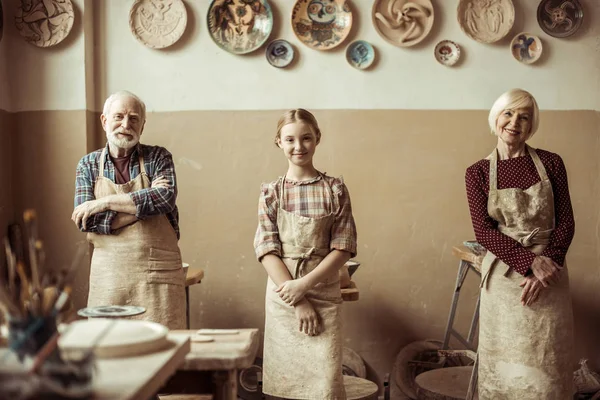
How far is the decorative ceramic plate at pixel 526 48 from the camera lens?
4.58 meters

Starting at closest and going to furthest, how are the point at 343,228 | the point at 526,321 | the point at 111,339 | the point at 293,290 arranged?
the point at 111,339 < the point at 293,290 < the point at 343,228 < the point at 526,321

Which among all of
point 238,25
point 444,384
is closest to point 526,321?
point 444,384

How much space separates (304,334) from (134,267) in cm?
87

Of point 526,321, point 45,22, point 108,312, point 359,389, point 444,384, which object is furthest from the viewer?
point 45,22

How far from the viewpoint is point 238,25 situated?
459 centimetres

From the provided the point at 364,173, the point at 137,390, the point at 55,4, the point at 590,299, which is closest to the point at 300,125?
the point at 364,173

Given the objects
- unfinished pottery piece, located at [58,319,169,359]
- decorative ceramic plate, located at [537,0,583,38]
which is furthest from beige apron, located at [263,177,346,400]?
decorative ceramic plate, located at [537,0,583,38]

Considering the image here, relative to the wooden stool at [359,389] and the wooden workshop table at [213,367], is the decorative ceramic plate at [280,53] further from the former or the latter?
the wooden workshop table at [213,367]

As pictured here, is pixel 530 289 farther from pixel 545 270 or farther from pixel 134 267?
pixel 134 267

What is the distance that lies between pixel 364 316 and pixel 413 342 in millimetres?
363

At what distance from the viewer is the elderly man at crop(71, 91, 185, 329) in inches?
130

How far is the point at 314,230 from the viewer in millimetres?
3158

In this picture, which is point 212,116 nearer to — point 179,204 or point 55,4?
point 179,204

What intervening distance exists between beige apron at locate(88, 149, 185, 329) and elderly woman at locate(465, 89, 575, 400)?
1.51 meters
